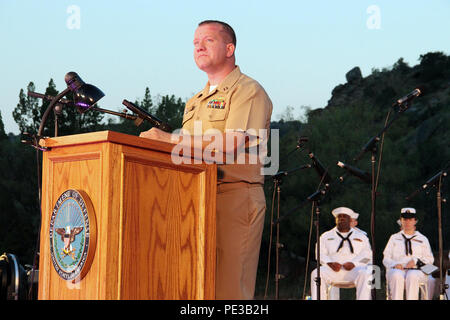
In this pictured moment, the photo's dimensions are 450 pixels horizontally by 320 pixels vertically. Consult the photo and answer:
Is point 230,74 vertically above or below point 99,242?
above

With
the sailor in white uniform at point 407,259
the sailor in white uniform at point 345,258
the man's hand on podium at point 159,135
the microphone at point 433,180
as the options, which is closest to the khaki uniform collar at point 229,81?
the man's hand on podium at point 159,135

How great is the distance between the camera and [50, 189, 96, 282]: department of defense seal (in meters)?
2.65

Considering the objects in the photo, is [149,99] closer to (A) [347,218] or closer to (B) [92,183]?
(A) [347,218]

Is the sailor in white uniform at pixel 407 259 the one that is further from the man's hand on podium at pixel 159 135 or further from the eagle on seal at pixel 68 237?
the eagle on seal at pixel 68 237

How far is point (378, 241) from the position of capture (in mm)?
22938

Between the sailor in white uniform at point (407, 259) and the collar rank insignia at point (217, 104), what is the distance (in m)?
6.56

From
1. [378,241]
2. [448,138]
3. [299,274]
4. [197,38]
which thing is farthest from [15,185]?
[197,38]

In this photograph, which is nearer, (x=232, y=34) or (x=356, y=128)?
(x=232, y=34)

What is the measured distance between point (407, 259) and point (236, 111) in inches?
288

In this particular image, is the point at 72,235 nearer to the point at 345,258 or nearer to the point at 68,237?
the point at 68,237

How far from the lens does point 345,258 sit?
9.83 metres

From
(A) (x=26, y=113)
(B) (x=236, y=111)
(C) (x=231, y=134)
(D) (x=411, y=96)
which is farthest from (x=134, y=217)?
(A) (x=26, y=113)

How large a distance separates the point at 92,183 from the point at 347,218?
8013mm

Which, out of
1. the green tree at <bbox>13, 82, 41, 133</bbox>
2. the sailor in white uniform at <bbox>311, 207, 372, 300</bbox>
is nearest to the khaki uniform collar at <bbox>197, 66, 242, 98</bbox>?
the sailor in white uniform at <bbox>311, 207, 372, 300</bbox>
